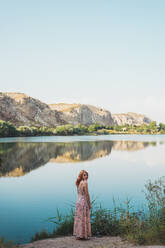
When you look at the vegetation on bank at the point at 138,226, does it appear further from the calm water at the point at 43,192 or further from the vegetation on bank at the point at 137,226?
the calm water at the point at 43,192

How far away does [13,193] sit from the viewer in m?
18.0

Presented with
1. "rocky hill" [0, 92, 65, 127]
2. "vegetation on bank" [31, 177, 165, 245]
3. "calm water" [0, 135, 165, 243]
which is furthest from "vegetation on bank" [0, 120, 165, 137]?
"vegetation on bank" [31, 177, 165, 245]

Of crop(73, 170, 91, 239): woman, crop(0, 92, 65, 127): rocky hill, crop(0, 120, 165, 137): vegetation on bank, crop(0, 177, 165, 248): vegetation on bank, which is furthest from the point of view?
crop(0, 92, 65, 127): rocky hill

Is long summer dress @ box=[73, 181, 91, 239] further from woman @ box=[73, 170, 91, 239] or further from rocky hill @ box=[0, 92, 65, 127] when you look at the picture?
rocky hill @ box=[0, 92, 65, 127]

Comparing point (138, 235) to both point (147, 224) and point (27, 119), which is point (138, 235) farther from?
point (27, 119)

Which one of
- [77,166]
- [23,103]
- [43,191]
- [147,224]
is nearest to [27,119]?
[23,103]

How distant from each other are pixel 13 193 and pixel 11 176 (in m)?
7.01

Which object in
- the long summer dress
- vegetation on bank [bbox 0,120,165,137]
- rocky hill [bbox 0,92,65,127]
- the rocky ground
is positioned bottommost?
the rocky ground

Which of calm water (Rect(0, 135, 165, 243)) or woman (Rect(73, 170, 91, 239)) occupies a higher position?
woman (Rect(73, 170, 91, 239))

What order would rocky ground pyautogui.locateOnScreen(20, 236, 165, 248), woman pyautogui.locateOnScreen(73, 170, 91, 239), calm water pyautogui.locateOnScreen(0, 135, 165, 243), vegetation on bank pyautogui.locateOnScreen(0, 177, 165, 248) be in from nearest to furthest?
1. rocky ground pyautogui.locateOnScreen(20, 236, 165, 248)
2. vegetation on bank pyautogui.locateOnScreen(0, 177, 165, 248)
3. woman pyautogui.locateOnScreen(73, 170, 91, 239)
4. calm water pyautogui.locateOnScreen(0, 135, 165, 243)

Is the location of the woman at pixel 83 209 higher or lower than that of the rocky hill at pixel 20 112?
lower

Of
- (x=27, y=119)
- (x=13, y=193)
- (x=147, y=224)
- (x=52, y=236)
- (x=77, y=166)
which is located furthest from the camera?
(x=27, y=119)

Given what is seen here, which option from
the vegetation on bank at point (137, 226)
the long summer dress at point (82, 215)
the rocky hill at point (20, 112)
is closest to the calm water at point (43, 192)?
the vegetation on bank at point (137, 226)

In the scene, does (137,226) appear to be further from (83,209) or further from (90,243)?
(83,209)
